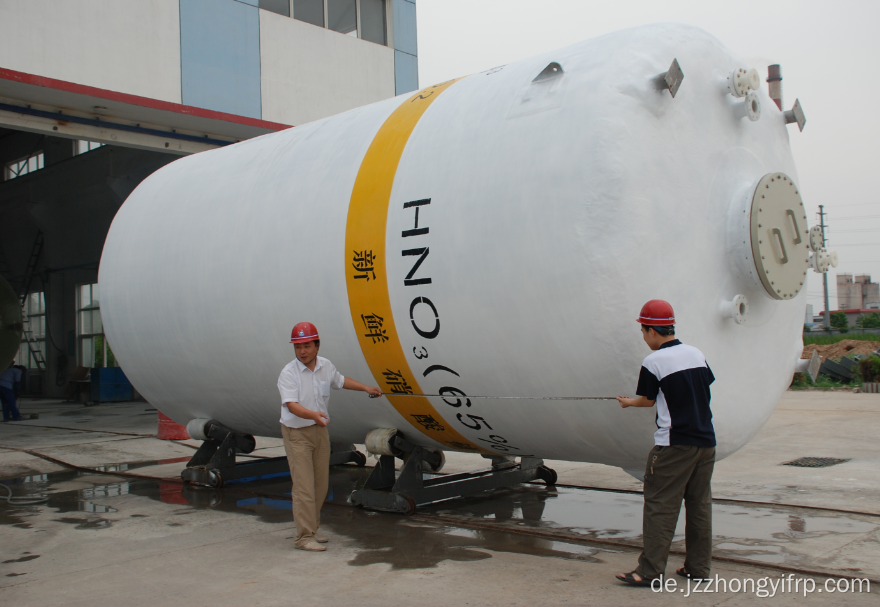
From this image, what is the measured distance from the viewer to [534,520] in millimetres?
5871

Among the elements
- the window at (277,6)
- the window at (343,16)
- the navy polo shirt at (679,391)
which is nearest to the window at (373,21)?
the window at (343,16)

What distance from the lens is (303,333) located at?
16.9 ft

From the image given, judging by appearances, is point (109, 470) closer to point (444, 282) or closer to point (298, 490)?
point (298, 490)

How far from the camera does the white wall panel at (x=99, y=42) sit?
1032 centimetres

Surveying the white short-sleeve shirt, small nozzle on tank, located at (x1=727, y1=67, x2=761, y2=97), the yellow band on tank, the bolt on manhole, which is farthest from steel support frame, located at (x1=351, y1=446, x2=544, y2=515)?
small nozzle on tank, located at (x1=727, y1=67, x2=761, y2=97)

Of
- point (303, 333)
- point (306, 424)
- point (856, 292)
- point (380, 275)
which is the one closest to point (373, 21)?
point (380, 275)

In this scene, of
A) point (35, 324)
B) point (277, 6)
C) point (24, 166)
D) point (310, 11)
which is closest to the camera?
point (277, 6)

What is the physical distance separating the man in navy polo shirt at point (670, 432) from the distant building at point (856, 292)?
10511cm

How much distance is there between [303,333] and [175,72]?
8.33m

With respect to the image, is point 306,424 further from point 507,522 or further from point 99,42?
point 99,42

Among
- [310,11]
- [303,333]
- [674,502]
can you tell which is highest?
[310,11]

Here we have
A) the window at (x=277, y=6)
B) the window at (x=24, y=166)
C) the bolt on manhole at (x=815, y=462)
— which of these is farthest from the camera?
the window at (x=24, y=166)

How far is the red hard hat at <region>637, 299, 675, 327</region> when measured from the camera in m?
3.94

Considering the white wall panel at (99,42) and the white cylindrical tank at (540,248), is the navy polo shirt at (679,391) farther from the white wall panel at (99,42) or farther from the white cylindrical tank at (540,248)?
the white wall panel at (99,42)
